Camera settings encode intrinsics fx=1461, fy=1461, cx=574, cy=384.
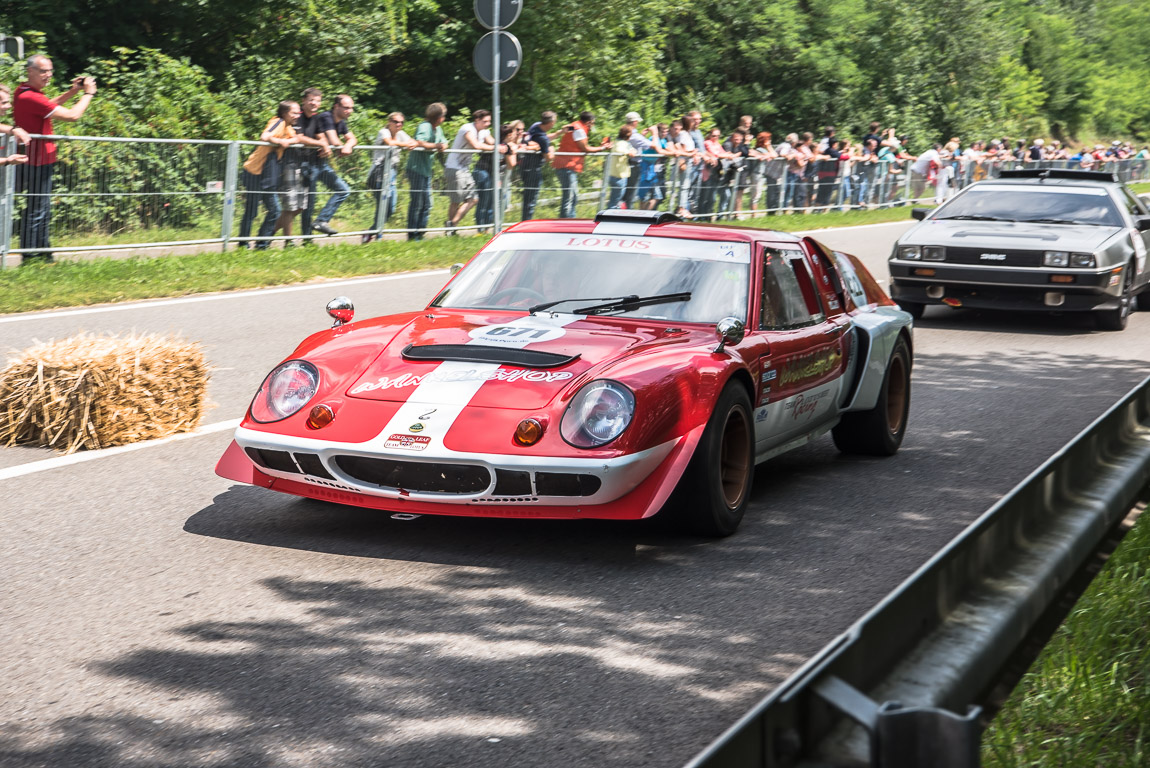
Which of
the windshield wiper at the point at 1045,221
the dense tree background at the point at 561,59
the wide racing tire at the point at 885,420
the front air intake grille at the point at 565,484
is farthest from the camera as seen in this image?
the dense tree background at the point at 561,59

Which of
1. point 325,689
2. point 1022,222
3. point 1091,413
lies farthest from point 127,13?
point 325,689

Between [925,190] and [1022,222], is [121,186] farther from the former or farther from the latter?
[925,190]

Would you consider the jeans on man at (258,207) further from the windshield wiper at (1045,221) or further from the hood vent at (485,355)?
the hood vent at (485,355)

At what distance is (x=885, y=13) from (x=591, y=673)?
4770 centimetres

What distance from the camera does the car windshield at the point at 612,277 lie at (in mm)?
6484

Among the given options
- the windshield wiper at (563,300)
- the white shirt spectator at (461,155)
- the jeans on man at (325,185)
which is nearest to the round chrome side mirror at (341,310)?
the windshield wiper at (563,300)

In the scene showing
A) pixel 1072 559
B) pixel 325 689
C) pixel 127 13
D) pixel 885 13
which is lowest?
pixel 325 689

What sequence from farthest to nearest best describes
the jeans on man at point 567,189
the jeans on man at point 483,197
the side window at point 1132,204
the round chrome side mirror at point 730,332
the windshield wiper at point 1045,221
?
the jeans on man at point 567,189, the jeans on man at point 483,197, the side window at point 1132,204, the windshield wiper at point 1045,221, the round chrome side mirror at point 730,332

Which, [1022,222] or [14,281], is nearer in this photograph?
[14,281]

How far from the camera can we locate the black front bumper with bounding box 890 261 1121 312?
44.0 ft

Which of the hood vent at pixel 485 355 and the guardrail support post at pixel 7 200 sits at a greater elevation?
the guardrail support post at pixel 7 200

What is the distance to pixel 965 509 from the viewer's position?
661 centimetres

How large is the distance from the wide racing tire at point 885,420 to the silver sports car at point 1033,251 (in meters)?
5.88

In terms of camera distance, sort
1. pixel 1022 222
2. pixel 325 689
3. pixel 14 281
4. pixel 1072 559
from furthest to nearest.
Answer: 1. pixel 1022 222
2. pixel 14 281
3. pixel 325 689
4. pixel 1072 559
